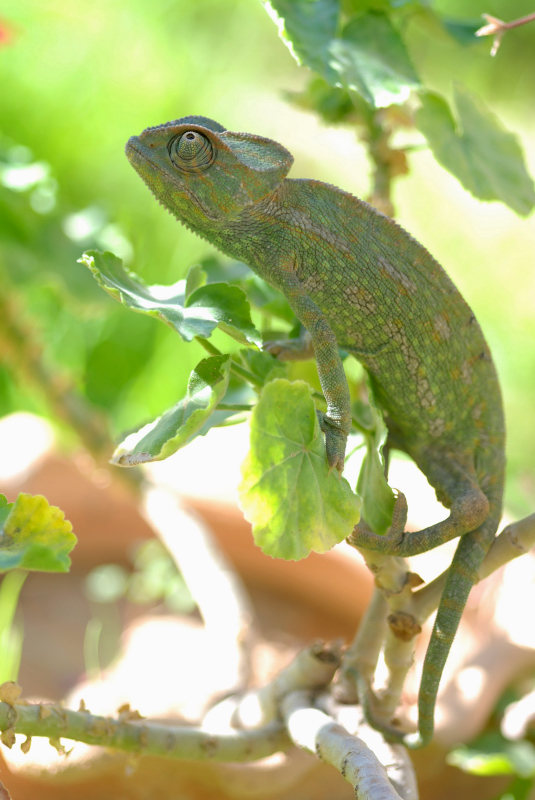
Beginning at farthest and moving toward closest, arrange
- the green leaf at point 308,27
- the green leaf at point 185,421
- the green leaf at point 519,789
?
the green leaf at point 519,789 < the green leaf at point 308,27 < the green leaf at point 185,421

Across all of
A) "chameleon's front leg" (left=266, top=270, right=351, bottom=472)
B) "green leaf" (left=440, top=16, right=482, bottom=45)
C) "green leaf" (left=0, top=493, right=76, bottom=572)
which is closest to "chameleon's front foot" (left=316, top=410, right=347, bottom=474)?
"chameleon's front leg" (left=266, top=270, right=351, bottom=472)

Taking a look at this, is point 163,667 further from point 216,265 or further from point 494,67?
point 494,67

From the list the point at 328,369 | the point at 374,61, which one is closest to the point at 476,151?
the point at 374,61

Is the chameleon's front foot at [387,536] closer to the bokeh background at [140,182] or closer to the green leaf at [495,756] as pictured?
the green leaf at [495,756]

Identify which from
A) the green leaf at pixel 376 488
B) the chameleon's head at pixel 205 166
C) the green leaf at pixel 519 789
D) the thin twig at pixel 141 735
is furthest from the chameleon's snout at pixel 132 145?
the green leaf at pixel 519 789

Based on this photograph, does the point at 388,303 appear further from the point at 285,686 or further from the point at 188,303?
the point at 285,686

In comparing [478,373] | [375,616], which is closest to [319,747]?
[375,616]
